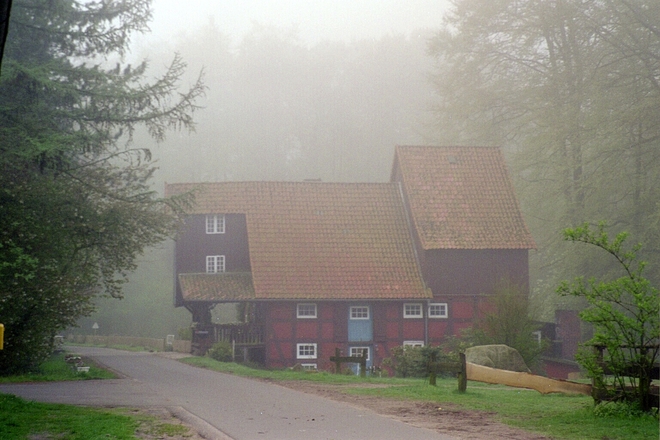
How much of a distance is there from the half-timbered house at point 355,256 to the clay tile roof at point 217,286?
88 mm

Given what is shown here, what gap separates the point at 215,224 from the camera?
39.0 m

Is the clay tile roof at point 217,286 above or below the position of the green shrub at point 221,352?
above

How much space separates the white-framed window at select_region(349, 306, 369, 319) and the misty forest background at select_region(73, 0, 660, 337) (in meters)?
7.38

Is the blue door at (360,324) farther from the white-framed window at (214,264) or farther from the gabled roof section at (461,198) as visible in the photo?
the white-framed window at (214,264)

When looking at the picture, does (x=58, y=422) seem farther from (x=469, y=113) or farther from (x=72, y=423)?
(x=469, y=113)

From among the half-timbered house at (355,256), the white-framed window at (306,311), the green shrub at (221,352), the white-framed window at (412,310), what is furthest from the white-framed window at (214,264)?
the white-framed window at (412,310)

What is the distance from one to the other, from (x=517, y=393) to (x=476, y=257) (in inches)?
734

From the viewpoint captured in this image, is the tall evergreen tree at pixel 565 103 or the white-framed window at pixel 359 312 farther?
the white-framed window at pixel 359 312

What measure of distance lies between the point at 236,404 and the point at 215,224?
24.3m

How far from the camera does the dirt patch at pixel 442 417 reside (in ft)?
38.2

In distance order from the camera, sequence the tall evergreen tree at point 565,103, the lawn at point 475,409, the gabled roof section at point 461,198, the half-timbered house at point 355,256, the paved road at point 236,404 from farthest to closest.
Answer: the gabled roof section at point 461,198, the half-timbered house at point 355,256, the tall evergreen tree at point 565,103, the paved road at point 236,404, the lawn at point 475,409

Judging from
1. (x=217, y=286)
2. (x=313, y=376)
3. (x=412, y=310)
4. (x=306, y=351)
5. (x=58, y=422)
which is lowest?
(x=313, y=376)

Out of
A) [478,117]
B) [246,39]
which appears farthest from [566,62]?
[246,39]

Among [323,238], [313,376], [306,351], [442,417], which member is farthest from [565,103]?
[442,417]
